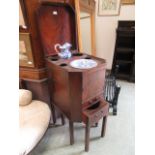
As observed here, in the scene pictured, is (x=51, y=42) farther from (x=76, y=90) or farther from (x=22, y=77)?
(x=76, y=90)

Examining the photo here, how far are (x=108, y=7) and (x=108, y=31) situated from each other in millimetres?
471

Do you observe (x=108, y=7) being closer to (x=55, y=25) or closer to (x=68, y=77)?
(x=55, y=25)

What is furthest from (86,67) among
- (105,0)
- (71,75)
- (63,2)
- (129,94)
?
(105,0)

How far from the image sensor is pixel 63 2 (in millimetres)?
1737

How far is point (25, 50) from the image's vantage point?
166cm

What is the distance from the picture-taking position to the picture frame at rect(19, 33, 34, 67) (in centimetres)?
159

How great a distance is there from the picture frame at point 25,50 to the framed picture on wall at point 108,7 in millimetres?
2147

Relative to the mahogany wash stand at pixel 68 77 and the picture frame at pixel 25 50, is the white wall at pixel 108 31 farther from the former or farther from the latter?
the picture frame at pixel 25 50

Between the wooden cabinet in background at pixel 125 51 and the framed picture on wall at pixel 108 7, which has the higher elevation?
the framed picture on wall at pixel 108 7

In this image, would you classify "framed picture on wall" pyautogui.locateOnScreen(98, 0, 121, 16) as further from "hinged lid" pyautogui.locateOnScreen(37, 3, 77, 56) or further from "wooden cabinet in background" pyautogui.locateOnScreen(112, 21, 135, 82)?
"hinged lid" pyautogui.locateOnScreen(37, 3, 77, 56)

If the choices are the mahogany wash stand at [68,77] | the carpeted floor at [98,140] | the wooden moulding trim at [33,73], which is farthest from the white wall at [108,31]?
the wooden moulding trim at [33,73]

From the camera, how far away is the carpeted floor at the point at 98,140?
160 cm
